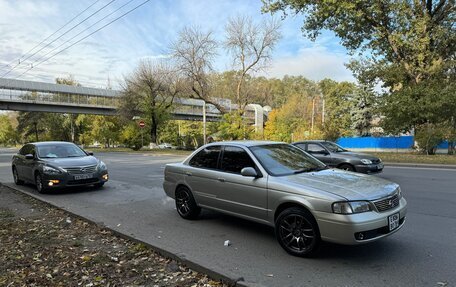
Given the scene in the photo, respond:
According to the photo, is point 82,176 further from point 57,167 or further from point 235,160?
point 235,160

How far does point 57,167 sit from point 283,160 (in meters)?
7.46

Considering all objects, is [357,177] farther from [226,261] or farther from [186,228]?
[186,228]

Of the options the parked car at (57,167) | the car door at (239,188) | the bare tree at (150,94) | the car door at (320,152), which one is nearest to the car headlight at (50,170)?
the parked car at (57,167)

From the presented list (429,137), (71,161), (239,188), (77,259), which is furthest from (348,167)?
(429,137)

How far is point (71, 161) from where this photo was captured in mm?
10984

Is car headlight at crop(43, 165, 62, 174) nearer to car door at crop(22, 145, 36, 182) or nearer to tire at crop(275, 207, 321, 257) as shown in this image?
car door at crop(22, 145, 36, 182)

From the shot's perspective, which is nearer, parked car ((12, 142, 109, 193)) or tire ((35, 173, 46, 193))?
parked car ((12, 142, 109, 193))

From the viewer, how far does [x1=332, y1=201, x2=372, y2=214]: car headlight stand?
446 cm

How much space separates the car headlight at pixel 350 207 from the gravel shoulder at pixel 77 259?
1713mm

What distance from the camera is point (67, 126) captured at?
7444 centimetres

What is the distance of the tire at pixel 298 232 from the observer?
4.73m

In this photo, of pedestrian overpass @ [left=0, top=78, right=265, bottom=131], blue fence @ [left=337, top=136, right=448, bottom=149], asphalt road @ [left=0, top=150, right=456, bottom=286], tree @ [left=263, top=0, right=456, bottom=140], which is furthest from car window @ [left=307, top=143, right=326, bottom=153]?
pedestrian overpass @ [left=0, top=78, right=265, bottom=131]

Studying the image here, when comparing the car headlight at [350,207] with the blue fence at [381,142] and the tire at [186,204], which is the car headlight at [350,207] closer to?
the tire at [186,204]

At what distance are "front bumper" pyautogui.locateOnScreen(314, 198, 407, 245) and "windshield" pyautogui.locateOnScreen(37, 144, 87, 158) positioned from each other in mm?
9505
